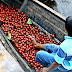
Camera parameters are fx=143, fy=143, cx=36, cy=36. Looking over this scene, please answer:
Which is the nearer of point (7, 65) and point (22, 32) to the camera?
point (7, 65)

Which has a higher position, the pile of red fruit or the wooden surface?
the wooden surface

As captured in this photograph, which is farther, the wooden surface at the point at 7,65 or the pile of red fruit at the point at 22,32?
the pile of red fruit at the point at 22,32

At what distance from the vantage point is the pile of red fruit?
10.6ft

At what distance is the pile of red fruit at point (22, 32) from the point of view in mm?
3232

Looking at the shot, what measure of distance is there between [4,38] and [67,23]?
1.95 metres

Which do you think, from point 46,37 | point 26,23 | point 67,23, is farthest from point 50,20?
point 67,23

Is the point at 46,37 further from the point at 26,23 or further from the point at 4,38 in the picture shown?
the point at 4,38

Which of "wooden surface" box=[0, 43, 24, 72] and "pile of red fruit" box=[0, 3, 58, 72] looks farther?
"pile of red fruit" box=[0, 3, 58, 72]

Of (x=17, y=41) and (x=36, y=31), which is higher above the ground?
(x=36, y=31)

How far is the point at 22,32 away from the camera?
371cm

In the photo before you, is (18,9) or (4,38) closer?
(4,38)

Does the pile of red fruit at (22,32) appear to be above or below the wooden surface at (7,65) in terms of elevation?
below

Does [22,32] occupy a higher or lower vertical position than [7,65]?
lower

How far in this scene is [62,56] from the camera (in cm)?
182
